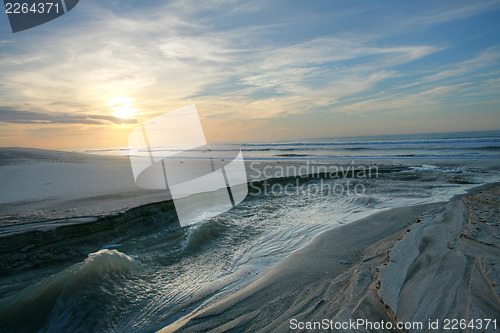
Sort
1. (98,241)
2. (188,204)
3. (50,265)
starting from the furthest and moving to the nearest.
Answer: (188,204)
(98,241)
(50,265)

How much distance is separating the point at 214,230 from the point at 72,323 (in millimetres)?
2941

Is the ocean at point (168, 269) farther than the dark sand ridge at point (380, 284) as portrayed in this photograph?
Yes

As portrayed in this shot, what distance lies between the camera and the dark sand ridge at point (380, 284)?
7.12 feet

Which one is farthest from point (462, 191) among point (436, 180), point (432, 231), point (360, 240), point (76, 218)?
point (76, 218)

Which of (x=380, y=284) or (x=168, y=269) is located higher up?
(x=380, y=284)

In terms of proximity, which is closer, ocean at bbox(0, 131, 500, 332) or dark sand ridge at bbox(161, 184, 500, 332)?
dark sand ridge at bbox(161, 184, 500, 332)

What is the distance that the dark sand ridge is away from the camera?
217 centimetres

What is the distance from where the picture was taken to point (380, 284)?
2.58 m

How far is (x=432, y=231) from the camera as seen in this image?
13.5 feet

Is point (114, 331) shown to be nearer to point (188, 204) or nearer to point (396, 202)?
point (188, 204)

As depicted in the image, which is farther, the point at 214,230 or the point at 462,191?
the point at 462,191

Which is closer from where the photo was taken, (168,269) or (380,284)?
(380,284)

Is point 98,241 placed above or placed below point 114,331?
above

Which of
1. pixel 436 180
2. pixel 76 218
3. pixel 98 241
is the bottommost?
pixel 436 180
